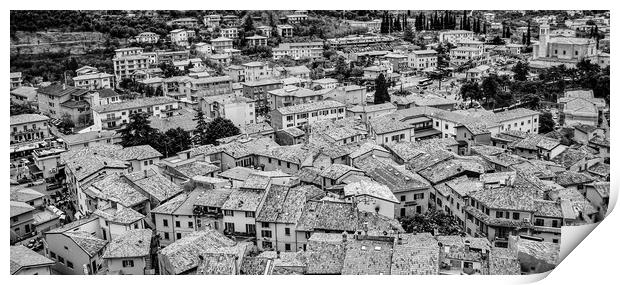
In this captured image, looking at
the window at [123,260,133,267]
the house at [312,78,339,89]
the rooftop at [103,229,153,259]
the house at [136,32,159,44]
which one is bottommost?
the window at [123,260,133,267]

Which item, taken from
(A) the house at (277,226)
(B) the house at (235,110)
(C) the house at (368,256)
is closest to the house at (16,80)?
(B) the house at (235,110)

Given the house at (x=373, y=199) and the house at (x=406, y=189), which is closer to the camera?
the house at (x=373, y=199)

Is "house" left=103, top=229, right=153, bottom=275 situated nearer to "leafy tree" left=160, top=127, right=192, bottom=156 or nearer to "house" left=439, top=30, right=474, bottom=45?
"leafy tree" left=160, top=127, right=192, bottom=156

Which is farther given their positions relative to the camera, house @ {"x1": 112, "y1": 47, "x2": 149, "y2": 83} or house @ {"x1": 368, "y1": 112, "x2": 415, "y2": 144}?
house @ {"x1": 112, "y1": 47, "x2": 149, "y2": 83}

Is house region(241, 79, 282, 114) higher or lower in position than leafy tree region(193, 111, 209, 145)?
higher

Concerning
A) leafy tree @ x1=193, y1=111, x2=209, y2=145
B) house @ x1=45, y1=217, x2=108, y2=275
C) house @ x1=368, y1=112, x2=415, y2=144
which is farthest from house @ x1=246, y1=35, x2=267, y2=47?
house @ x1=45, y1=217, x2=108, y2=275

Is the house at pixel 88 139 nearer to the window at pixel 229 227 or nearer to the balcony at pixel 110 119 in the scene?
the balcony at pixel 110 119

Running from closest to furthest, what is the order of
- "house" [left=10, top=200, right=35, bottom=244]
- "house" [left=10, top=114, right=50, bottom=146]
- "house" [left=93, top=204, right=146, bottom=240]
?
"house" [left=93, top=204, right=146, bottom=240] → "house" [left=10, top=200, right=35, bottom=244] → "house" [left=10, top=114, right=50, bottom=146]
